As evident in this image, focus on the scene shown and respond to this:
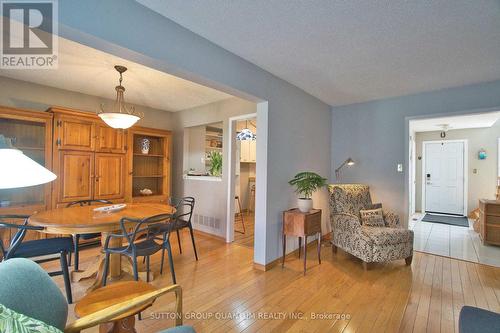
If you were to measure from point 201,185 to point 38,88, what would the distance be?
2858 millimetres

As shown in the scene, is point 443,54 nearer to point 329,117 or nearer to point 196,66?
point 329,117

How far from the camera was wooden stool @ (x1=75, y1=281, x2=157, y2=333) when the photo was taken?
120 centimetres

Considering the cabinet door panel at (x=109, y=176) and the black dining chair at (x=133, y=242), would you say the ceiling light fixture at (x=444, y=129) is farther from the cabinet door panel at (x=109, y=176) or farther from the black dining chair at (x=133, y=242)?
the cabinet door panel at (x=109, y=176)

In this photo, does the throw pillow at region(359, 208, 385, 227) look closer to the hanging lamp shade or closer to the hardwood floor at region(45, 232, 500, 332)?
the hardwood floor at region(45, 232, 500, 332)

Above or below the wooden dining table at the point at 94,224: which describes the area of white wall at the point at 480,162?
above

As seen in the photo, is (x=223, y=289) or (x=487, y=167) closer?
(x=223, y=289)

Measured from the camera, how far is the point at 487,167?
223 inches

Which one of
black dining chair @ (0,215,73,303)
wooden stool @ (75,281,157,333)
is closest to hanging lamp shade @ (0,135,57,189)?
wooden stool @ (75,281,157,333)

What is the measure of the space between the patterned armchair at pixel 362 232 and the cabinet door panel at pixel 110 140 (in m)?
3.48

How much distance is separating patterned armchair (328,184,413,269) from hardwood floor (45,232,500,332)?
212mm

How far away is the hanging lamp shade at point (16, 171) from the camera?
1.00 metres

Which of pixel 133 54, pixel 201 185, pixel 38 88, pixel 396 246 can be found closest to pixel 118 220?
pixel 133 54

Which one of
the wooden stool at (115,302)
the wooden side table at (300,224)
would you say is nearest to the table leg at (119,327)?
the wooden stool at (115,302)

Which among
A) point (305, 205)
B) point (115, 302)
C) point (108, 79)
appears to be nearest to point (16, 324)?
point (115, 302)
